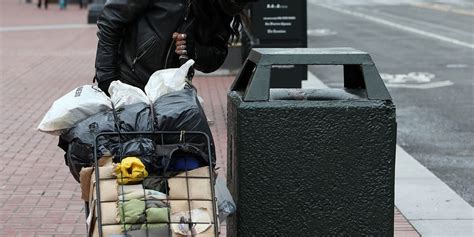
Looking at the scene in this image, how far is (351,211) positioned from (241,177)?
48cm

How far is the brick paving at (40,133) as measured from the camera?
6402mm

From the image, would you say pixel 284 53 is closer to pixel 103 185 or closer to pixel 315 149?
pixel 315 149

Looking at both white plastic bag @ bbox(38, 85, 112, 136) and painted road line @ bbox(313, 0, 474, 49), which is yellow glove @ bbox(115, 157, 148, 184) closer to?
white plastic bag @ bbox(38, 85, 112, 136)

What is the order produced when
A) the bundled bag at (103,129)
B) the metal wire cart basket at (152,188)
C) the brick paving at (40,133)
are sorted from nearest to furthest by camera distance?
the metal wire cart basket at (152,188) → the bundled bag at (103,129) → the brick paving at (40,133)

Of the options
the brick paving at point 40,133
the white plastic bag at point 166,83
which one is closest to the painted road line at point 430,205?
the brick paving at point 40,133

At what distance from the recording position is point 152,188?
368 cm

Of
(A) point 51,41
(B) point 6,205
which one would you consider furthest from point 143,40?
(A) point 51,41

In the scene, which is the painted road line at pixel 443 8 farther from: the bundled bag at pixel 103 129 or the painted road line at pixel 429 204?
the bundled bag at pixel 103 129

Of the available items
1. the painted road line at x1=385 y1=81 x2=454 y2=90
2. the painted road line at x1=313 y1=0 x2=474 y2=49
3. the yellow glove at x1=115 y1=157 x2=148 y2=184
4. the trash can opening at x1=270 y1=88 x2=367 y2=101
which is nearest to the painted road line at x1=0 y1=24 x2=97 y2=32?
the painted road line at x1=313 y1=0 x2=474 y2=49

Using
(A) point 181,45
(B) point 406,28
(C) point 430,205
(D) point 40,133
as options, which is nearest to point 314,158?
(A) point 181,45

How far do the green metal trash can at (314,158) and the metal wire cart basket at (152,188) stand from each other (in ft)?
0.66

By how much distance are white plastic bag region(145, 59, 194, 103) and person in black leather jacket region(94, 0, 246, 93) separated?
79 centimetres

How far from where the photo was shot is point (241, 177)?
12.5 feet

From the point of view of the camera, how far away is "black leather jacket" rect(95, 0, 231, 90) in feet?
16.3
